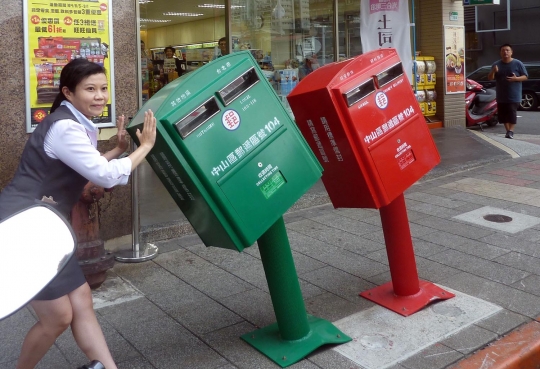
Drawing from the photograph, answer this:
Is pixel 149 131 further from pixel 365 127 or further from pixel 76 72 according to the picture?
pixel 365 127

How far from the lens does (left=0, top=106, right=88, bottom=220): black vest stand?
Result: 2.68 metres

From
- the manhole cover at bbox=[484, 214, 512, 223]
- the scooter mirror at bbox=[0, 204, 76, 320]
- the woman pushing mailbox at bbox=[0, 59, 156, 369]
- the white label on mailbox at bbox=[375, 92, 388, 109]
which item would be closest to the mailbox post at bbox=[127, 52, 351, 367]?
the woman pushing mailbox at bbox=[0, 59, 156, 369]

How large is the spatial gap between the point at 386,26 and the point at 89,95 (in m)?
6.08

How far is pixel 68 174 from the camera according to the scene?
9.09ft

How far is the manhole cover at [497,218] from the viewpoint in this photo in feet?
20.4

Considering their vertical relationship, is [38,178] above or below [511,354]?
above

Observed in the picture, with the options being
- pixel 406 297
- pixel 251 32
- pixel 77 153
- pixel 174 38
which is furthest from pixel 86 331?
pixel 174 38

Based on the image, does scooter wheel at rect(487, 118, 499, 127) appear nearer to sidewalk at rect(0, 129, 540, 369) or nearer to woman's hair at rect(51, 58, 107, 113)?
sidewalk at rect(0, 129, 540, 369)

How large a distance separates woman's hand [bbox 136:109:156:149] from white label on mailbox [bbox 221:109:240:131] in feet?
1.14

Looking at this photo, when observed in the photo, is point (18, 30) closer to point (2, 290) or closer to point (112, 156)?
point (112, 156)

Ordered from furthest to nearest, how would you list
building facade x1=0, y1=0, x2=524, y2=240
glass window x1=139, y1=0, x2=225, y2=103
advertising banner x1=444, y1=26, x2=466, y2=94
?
advertising banner x1=444, y1=26, x2=466, y2=94 → glass window x1=139, y1=0, x2=225, y2=103 → building facade x1=0, y1=0, x2=524, y2=240

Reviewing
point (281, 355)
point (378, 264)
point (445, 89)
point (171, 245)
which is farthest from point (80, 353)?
point (445, 89)

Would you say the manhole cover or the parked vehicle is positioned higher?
the parked vehicle

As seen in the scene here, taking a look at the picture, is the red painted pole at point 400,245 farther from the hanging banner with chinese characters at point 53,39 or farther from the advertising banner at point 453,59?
the advertising banner at point 453,59
